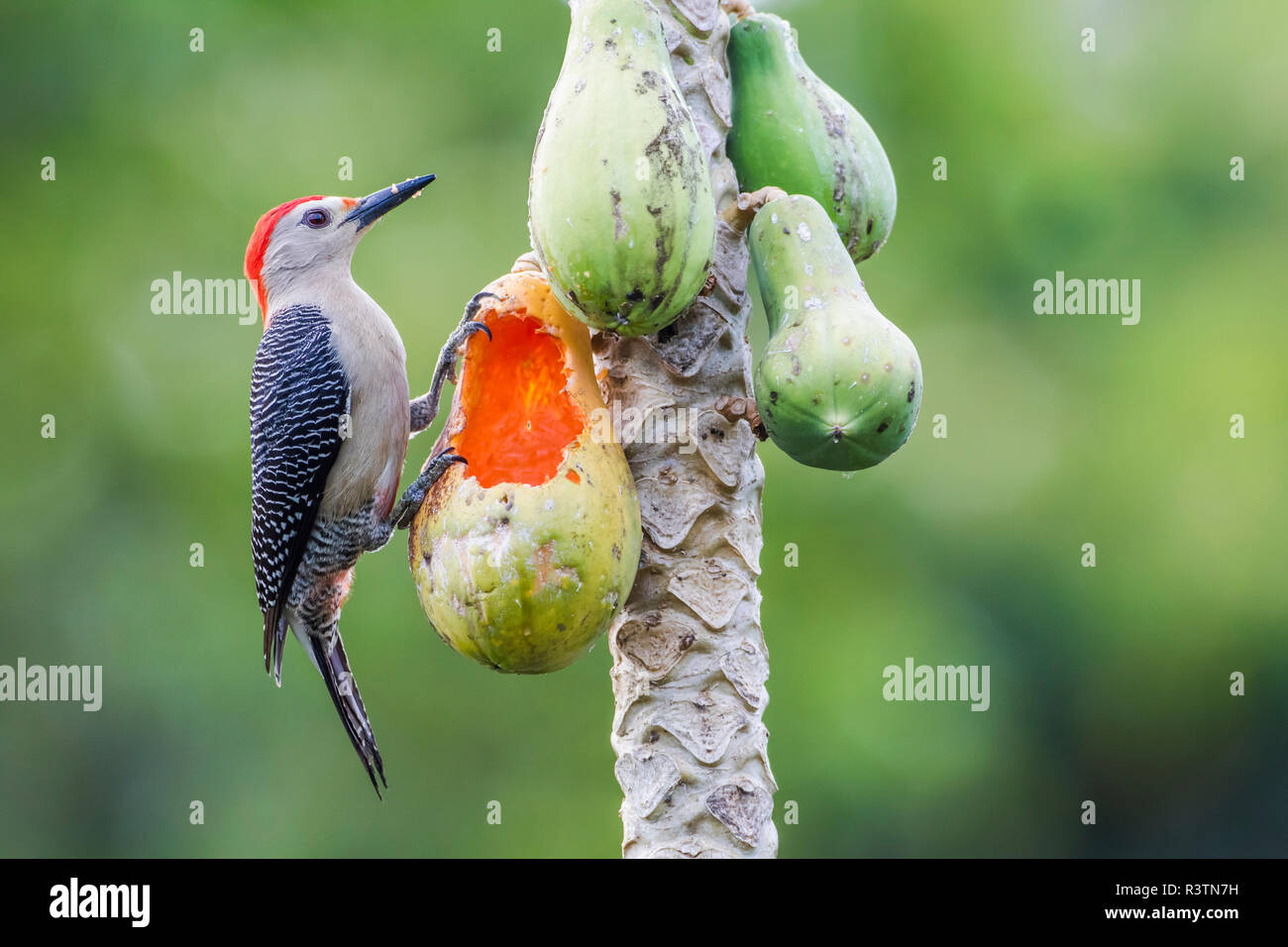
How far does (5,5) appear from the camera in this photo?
6.94 m

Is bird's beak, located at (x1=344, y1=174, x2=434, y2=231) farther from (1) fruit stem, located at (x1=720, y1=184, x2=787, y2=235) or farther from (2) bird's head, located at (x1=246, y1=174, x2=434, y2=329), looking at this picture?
(1) fruit stem, located at (x1=720, y1=184, x2=787, y2=235)

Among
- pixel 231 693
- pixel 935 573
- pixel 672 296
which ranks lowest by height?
pixel 231 693

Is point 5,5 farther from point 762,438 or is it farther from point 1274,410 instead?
point 1274,410

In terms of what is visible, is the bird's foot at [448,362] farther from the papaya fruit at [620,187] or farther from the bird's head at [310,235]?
the bird's head at [310,235]

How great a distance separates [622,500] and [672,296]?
1.27 feet

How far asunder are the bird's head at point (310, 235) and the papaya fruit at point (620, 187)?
1.36 metres

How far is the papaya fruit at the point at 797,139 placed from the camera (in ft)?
8.34

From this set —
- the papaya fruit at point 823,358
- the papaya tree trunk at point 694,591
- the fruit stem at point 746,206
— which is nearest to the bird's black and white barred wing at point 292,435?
the papaya tree trunk at point 694,591

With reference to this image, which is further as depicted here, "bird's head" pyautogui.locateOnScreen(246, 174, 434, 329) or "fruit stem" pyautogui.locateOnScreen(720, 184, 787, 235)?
"bird's head" pyautogui.locateOnScreen(246, 174, 434, 329)

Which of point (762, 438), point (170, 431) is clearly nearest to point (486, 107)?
point (170, 431)

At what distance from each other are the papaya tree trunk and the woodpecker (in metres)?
0.93

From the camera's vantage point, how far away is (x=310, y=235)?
11.6ft

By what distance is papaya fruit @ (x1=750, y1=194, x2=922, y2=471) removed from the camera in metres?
2.18

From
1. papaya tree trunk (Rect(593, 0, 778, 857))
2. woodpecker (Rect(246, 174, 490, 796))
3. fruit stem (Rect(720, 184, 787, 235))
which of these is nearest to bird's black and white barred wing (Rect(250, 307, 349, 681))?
woodpecker (Rect(246, 174, 490, 796))
